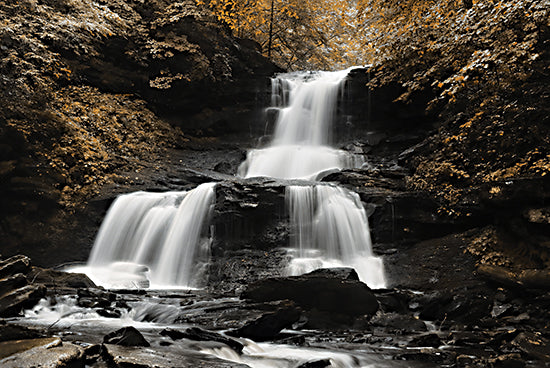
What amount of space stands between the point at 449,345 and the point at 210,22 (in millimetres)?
13487

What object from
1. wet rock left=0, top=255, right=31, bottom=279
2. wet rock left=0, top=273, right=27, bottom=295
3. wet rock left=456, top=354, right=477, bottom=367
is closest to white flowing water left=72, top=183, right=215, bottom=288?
wet rock left=0, top=255, right=31, bottom=279

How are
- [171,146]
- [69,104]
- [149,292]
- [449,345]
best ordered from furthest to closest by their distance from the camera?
1. [171,146]
2. [69,104]
3. [149,292]
4. [449,345]

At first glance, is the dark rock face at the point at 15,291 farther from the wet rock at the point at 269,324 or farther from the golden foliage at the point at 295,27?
the golden foliage at the point at 295,27

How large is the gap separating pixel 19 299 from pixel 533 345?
19.9 ft

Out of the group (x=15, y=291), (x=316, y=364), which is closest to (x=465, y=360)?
(x=316, y=364)

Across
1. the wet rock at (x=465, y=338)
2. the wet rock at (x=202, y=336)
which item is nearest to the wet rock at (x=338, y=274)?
the wet rock at (x=465, y=338)

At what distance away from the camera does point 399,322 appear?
5.27 meters

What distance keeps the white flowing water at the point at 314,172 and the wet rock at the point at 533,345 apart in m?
3.07

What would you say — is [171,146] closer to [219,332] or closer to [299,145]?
[299,145]

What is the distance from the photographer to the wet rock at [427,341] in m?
4.56

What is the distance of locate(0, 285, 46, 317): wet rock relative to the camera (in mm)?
4613

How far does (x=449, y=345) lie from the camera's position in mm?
4555

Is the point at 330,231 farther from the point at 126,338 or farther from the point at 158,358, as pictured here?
the point at 158,358

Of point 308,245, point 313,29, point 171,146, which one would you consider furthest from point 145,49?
point 308,245
